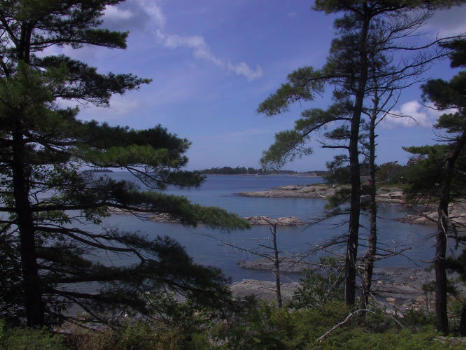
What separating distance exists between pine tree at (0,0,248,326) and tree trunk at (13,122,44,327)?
0.04ft

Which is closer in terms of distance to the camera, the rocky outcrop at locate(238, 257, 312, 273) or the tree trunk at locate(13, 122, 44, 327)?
the tree trunk at locate(13, 122, 44, 327)

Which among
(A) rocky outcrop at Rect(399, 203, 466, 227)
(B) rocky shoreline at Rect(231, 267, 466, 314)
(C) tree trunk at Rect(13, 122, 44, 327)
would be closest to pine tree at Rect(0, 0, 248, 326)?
(C) tree trunk at Rect(13, 122, 44, 327)

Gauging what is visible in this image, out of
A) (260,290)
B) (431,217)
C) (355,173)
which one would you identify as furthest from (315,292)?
(431,217)

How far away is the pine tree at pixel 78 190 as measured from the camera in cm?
500

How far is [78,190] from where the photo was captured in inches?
223

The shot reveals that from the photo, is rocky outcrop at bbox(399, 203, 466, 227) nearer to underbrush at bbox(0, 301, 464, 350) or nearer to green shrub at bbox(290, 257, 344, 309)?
green shrub at bbox(290, 257, 344, 309)

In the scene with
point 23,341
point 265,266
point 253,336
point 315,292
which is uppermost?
point 23,341

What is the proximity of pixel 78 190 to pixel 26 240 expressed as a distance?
40.5 inches

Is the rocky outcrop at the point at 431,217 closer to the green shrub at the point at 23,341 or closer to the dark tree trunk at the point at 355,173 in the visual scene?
the dark tree trunk at the point at 355,173

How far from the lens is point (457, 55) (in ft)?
26.7

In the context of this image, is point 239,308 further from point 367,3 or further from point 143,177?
point 367,3

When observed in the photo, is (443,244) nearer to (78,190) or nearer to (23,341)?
(78,190)

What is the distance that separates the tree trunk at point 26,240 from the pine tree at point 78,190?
14mm

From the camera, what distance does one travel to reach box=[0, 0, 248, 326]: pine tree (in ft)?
16.4
